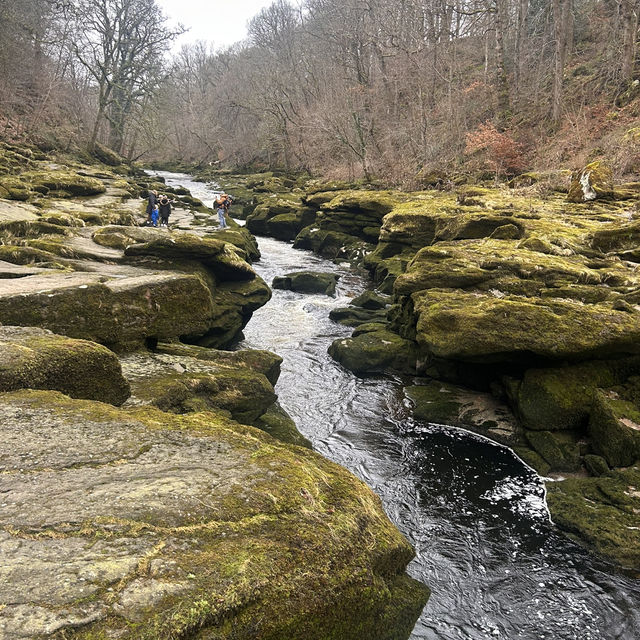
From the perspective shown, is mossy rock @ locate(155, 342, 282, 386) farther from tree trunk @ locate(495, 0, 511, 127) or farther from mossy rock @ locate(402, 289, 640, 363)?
tree trunk @ locate(495, 0, 511, 127)

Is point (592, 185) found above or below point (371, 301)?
above

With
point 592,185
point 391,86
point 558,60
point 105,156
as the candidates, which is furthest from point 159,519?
point 105,156

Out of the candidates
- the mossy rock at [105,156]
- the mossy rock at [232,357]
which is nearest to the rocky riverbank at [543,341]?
the mossy rock at [232,357]

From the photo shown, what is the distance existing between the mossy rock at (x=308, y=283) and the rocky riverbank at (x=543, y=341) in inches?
76.7

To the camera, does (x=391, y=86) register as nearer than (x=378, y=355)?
No

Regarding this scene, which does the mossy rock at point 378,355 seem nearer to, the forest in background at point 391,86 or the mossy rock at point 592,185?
the mossy rock at point 592,185

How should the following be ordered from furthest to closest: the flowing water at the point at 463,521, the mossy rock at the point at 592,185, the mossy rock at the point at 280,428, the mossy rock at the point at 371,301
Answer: the mossy rock at the point at 592,185 < the mossy rock at the point at 371,301 < the mossy rock at the point at 280,428 < the flowing water at the point at 463,521

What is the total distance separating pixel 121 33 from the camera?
38.2m

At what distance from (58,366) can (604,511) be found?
5893mm

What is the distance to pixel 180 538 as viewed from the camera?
7.63ft

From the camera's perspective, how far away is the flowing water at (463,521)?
4.63 m

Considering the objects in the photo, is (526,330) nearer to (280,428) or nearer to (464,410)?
(464,410)

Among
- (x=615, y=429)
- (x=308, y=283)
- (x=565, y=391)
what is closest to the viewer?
(x=615, y=429)

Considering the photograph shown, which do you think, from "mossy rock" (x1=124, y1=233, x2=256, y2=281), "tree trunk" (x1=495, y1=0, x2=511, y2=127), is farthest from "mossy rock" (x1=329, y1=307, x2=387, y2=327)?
"tree trunk" (x1=495, y1=0, x2=511, y2=127)
